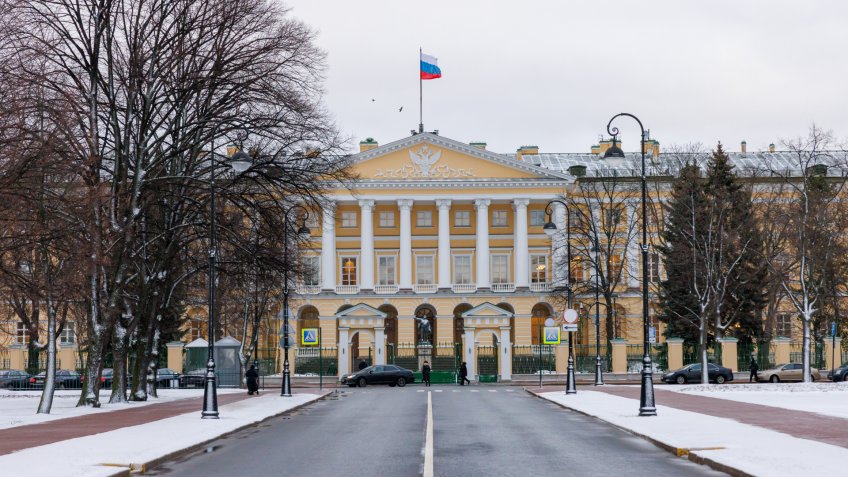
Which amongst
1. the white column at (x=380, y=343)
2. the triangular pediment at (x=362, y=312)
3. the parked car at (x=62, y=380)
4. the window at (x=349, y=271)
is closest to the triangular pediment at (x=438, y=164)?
the window at (x=349, y=271)

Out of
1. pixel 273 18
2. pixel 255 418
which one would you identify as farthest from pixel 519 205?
pixel 255 418

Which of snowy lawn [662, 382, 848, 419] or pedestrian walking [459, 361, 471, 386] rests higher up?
snowy lawn [662, 382, 848, 419]

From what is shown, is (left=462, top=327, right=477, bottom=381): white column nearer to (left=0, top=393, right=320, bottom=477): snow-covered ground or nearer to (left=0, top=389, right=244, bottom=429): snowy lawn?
(left=0, top=389, right=244, bottom=429): snowy lawn

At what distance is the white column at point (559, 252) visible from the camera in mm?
86312

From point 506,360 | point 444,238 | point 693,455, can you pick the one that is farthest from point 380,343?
point 693,455

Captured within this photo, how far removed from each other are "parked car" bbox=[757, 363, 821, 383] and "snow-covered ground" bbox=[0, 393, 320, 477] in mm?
40335

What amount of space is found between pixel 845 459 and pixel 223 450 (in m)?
10.4

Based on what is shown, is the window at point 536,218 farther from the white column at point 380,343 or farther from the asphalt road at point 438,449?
the asphalt road at point 438,449

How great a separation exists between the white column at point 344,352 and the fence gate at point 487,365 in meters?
9.08

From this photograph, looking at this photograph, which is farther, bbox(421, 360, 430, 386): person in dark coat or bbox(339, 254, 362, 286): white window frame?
bbox(339, 254, 362, 286): white window frame

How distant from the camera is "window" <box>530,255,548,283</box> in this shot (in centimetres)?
9706

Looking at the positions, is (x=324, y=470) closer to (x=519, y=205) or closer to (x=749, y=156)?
(x=519, y=205)

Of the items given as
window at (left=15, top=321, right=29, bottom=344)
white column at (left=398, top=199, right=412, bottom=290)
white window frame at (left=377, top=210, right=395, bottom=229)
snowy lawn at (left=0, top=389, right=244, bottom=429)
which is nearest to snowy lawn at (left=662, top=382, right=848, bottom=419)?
snowy lawn at (left=0, top=389, right=244, bottom=429)

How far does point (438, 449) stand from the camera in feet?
66.4
